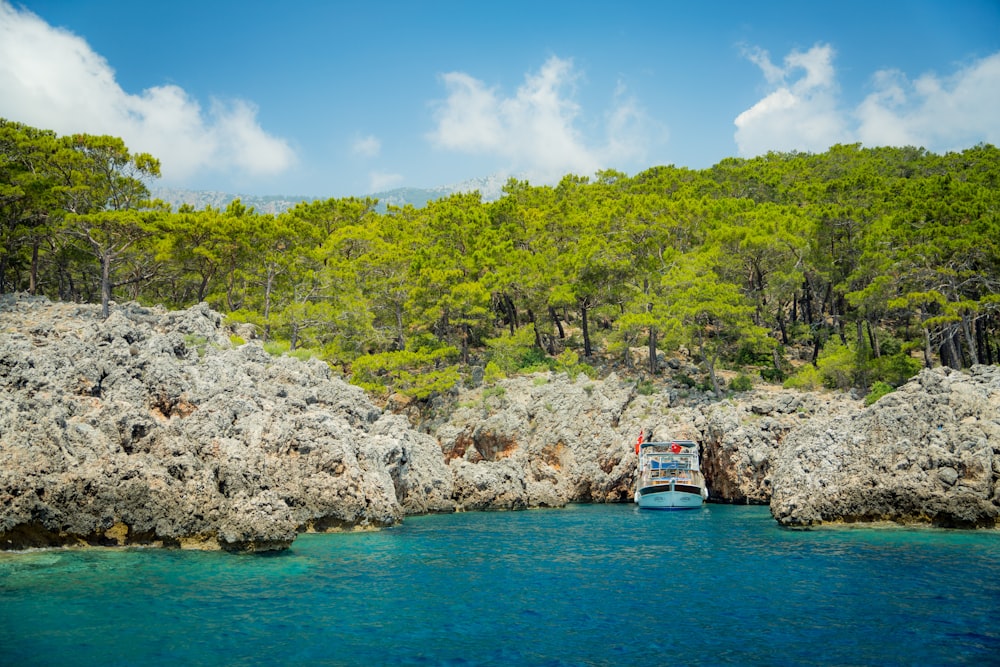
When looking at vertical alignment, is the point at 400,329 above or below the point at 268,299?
below

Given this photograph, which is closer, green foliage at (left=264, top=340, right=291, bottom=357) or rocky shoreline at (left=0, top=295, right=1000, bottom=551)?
rocky shoreline at (left=0, top=295, right=1000, bottom=551)

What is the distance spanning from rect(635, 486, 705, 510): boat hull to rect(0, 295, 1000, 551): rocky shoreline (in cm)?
283

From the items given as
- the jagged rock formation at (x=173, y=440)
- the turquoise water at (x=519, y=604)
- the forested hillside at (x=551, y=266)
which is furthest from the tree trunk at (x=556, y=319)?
the turquoise water at (x=519, y=604)

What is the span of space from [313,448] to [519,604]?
1278 cm

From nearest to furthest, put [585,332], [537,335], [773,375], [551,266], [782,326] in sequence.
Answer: [773,375] < [551,266] < [585,332] < [782,326] < [537,335]

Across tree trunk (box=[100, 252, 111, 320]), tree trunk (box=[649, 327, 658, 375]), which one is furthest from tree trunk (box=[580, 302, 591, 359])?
tree trunk (box=[100, 252, 111, 320])

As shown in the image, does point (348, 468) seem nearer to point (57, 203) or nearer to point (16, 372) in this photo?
point (16, 372)

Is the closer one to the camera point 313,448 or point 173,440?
point 173,440

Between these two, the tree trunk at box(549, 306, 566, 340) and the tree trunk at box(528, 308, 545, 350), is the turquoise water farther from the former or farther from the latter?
the tree trunk at box(549, 306, 566, 340)

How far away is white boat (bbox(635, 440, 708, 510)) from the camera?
35469 mm

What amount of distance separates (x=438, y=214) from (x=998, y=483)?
43073 millimetres

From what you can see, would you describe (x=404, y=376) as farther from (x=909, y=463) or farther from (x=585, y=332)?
(x=909, y=463)

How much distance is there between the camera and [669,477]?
36.3 metres

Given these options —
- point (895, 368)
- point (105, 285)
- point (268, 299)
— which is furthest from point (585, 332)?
point (105, 285)
